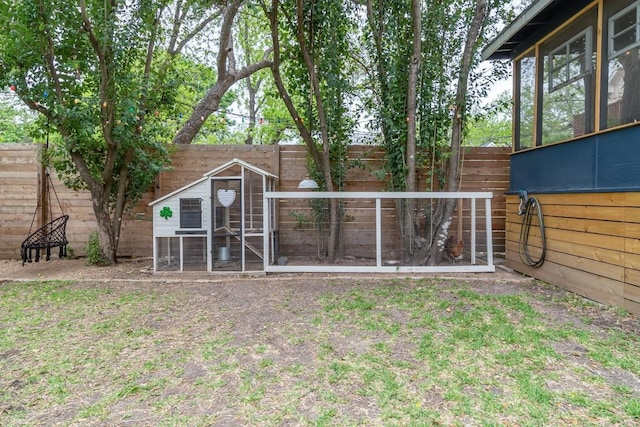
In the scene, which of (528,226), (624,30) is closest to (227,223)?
(528,226)

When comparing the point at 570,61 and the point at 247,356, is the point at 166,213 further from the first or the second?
the point at 570,61

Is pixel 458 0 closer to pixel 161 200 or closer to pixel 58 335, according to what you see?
pixel 161 200

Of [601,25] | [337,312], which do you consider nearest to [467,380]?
[337,312]

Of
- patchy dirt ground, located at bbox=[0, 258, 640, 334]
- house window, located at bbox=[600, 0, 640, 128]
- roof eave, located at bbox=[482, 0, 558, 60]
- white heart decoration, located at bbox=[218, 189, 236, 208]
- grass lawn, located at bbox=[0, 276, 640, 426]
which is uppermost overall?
roof eave, located at bbox=[482, 0, 558, 60]

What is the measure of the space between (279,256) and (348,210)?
1304 millimetres

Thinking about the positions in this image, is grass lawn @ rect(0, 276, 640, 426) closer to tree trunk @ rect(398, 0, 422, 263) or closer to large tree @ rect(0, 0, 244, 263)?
tree trunk @ rect(398, 0, 422, 263)

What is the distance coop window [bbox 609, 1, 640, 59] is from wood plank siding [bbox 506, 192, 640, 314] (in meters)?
1.41

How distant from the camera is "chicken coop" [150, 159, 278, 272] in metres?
5.07

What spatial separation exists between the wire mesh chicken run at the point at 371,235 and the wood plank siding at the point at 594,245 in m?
0.77

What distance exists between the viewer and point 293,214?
6.02 metres

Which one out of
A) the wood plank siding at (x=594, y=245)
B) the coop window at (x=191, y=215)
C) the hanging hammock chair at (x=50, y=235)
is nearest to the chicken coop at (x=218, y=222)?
the coop window at (x=191, y=215)

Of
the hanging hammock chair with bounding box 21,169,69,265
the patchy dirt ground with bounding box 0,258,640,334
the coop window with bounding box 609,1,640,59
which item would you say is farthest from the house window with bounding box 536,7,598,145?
the hanging hammock chair with bounding box 21,169,69,265

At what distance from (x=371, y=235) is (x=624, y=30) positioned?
12.5 ft

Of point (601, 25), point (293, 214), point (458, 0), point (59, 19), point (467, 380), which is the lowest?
point (467, 380)
